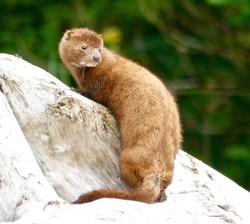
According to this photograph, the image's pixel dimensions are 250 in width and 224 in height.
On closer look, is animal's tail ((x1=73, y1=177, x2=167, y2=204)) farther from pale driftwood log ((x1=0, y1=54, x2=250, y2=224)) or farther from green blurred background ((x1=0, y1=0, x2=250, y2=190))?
green blurred background ((x1=0, y1=0, x2=250, y2=190))

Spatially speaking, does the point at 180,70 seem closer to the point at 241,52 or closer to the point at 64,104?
the point at 241,52

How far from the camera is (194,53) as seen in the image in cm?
2206

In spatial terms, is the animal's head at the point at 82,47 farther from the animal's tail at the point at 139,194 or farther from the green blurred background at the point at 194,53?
the green blurred background at the point at 194,53

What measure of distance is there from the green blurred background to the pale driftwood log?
1018 centimetres

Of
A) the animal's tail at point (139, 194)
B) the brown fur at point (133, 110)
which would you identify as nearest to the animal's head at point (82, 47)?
the brown fur at point (133, 110)

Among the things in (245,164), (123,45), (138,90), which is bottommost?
(245,164)

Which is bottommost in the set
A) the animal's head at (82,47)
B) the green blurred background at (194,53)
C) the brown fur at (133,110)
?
the green blurred background at (194,53)

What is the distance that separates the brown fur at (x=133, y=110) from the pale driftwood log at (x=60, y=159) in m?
0.15

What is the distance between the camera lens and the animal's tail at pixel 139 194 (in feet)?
28.7

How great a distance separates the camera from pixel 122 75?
34.6ft

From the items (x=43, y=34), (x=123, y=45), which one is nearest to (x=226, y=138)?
(x=123, y=45)

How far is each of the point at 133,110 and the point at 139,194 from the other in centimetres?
102

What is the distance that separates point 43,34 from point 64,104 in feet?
49.5

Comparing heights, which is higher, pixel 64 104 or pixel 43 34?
pixel 64 104
